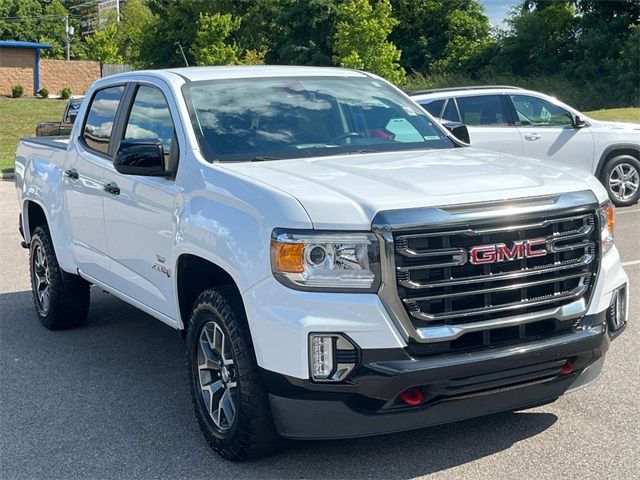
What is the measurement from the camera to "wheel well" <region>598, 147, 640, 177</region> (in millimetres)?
12953

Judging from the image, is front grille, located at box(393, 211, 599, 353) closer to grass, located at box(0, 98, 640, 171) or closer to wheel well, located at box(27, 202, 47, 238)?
wheel well, located at box(27, 202, 47, 238)

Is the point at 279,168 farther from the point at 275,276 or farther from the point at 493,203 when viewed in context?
the point at 493,203

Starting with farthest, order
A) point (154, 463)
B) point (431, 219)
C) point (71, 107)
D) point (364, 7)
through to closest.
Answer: point (364, 7), point (71, 107), point (154, 463), point (431, 219)

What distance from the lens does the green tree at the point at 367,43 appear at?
135 ft

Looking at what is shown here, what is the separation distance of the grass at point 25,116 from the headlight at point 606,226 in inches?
794

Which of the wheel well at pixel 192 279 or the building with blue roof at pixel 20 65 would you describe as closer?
the wheel well at pixel 192 279

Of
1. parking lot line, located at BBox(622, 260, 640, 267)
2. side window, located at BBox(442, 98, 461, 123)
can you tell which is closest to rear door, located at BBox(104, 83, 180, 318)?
parking lot line, located at BBox(622, 260, 640, 267)

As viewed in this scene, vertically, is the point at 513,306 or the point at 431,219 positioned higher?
the point at 431,219

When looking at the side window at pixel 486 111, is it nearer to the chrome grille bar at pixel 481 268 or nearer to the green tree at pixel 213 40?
the chrome grille bar at pixel 481 268

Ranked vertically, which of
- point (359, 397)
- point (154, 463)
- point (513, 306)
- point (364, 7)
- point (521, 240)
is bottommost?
point (154, 463)

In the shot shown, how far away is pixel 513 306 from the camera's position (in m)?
4.14

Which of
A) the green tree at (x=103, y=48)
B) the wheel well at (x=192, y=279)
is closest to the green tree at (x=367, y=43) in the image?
the green tree at (x=103, y=48)

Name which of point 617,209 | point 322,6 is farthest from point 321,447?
point 322,6

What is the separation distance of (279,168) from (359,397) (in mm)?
1417
